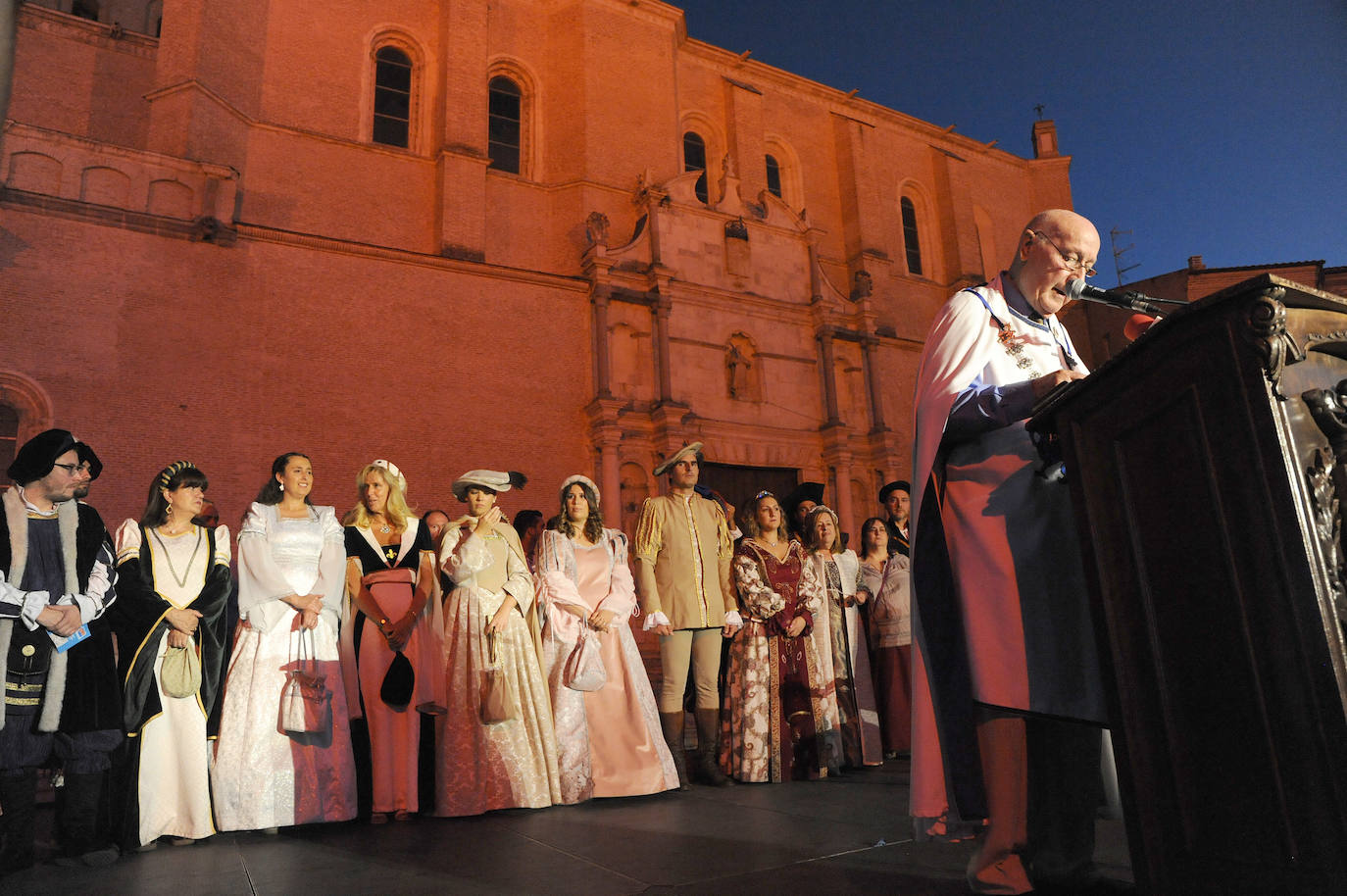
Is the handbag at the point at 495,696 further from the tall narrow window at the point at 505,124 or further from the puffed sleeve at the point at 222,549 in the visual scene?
the tall narrow window at the point at 505,124

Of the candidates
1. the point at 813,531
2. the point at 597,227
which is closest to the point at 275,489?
the point at 813,531

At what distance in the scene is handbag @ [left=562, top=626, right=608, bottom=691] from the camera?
5.08 metres

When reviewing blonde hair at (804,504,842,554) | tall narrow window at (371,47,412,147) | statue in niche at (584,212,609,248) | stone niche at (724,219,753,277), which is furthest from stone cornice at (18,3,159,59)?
blonde hair at (804,504,842,554)

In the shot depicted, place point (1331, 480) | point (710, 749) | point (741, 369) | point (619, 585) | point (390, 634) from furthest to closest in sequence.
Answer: point (741, 369) → point (710, 749) → point (619, 585) → point (390, 634) → point (1331, 480)

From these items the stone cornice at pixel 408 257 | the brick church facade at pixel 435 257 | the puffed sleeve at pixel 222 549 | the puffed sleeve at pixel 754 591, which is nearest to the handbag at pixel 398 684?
the puffed sleeve at pixel 222 549

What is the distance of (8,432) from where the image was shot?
10.6 meters

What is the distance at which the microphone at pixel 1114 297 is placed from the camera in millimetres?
2283

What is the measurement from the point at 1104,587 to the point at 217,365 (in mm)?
11993

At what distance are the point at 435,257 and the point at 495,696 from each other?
32.6 feet

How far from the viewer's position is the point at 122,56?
44.4 ft

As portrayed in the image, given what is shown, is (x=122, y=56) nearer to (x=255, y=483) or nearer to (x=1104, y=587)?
(x=255, y=483)

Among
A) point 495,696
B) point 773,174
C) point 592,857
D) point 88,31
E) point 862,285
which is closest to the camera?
point 592,857

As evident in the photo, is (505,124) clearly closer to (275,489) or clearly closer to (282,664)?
(275,489)

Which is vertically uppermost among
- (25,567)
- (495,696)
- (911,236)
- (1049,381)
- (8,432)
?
(911,236)
